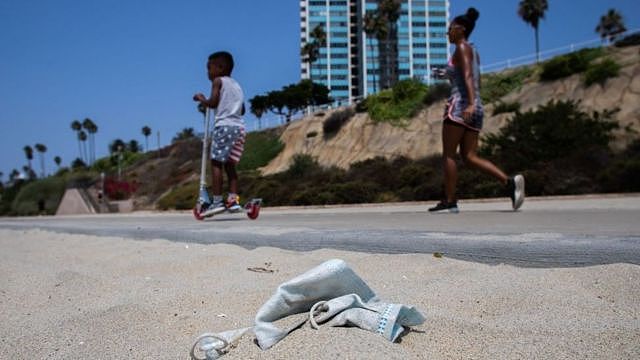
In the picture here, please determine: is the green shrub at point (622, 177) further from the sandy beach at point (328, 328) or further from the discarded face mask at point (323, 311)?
the discarded face mask at point (323, 311)

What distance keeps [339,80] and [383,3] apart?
132ft

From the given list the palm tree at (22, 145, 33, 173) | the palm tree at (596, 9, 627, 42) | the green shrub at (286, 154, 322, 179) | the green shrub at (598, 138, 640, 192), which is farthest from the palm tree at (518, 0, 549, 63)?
the palm tree at (22, 145, 33, 173)

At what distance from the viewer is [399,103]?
36188 mm

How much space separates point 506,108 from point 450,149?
2345 centimetres

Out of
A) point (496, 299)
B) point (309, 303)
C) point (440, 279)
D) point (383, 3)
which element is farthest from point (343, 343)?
point (383, 3)

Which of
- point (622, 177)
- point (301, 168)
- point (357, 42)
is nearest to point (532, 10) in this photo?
point (301, 168)

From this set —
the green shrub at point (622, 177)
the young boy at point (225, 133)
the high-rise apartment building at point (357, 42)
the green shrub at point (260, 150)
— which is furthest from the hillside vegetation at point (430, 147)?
the high-rise apartment building at point (357, 42)

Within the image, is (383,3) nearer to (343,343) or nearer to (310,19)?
(310,19)

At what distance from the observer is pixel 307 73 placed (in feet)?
353

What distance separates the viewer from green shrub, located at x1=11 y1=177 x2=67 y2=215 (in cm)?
3096

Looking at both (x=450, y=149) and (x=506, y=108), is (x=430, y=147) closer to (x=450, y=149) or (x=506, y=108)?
(x=506, y=108)

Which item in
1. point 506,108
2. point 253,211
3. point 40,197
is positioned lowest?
point 40,197

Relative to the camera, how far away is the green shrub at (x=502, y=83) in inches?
1192

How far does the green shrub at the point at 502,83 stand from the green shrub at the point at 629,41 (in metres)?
4.75
